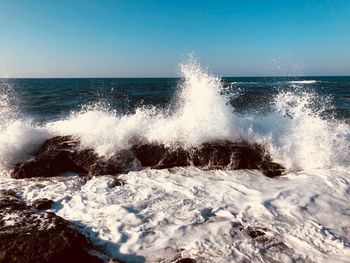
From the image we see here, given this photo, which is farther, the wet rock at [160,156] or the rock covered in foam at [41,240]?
the wet rock at [160,156]

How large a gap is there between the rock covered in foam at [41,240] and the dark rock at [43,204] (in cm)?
44

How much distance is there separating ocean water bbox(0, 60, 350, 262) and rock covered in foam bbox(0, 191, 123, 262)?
1.06ft

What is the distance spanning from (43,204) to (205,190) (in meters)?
2.53

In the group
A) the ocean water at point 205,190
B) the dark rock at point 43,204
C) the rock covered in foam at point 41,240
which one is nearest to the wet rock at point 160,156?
the ocean water at point 205,190

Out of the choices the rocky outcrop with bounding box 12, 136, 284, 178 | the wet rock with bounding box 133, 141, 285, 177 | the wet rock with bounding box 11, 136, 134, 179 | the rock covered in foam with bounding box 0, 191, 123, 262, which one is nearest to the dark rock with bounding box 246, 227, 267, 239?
the rock covered in foam with bounding box 0, 191, 123, 262

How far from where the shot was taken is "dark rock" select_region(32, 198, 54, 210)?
4.97 metres

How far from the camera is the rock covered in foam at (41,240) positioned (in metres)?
3.51

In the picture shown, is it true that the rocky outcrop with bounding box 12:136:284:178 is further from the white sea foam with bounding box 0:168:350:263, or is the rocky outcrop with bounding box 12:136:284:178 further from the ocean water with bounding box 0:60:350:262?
the white sea foam with bounding box 0:168:350:263

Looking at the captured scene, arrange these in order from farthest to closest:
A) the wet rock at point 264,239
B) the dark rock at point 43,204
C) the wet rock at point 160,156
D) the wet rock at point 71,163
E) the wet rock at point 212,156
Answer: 1. the wet rock at point 160,156
2. the wet rock at point 212,156
3. the wet rock at point 71,163
4. the dark rock at point 43,204
5. the wet rock at point 264,239

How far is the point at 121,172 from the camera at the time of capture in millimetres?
6660

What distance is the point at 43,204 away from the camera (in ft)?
16.5

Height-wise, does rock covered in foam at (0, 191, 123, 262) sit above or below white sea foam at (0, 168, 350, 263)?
above

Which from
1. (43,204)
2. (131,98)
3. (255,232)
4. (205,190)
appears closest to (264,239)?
(255,232)

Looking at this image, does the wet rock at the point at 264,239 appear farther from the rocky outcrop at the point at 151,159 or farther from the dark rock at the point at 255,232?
the rocky outcrop at the point at 151,159
